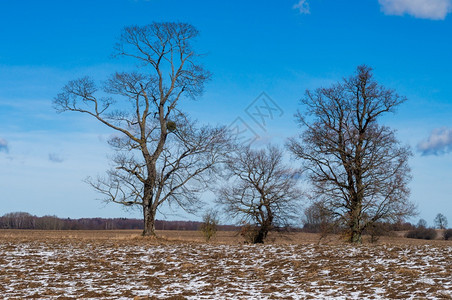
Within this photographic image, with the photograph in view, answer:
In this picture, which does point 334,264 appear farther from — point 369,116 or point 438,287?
point 369,116

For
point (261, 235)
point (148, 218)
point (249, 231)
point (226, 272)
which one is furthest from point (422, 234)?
point (226, 272)

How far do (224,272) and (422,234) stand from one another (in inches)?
2656

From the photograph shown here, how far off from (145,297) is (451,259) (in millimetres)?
9727

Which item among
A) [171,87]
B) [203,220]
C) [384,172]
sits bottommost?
[203,220]

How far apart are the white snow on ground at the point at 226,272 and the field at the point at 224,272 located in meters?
0.02

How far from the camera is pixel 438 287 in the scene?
10086mm

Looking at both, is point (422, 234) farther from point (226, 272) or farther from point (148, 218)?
point (226, 272)

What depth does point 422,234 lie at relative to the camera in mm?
71562

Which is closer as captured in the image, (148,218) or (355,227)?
(355,227)

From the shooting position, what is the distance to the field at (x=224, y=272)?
34.2 ft

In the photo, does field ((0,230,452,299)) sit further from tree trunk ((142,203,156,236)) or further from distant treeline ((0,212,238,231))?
distant treeline ((0,212,238,231))

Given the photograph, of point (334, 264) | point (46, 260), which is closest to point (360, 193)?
point (334, 264)

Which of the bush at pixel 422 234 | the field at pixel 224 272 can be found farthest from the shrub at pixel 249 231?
the bush at pixel 422 234

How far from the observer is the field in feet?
34.2
